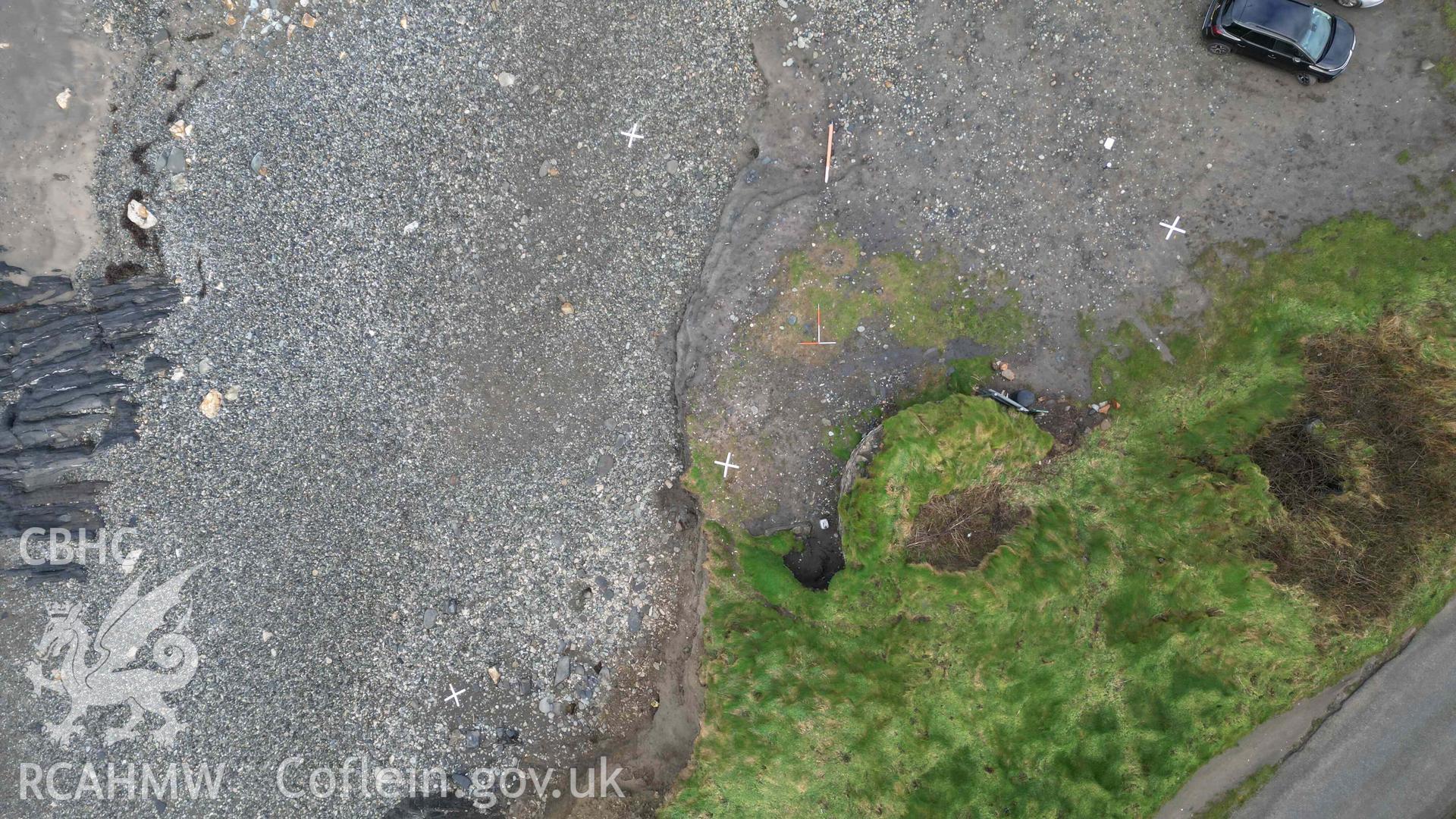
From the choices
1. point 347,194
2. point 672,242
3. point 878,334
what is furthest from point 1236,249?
point 347,194

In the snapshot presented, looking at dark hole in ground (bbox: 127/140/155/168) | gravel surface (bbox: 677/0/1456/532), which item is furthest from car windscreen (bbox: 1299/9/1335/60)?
dark hole in ground (bbox: 127/140/155/168)

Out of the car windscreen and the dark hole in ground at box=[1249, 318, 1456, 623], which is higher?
the car windscreen

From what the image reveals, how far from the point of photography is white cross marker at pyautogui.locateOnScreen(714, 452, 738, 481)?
9812 mm

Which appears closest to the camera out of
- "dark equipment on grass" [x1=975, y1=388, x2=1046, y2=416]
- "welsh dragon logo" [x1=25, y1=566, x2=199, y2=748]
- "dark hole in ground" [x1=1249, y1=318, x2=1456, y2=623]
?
"dark hole in ground" [x1=1249, y1=318, x2=1456, y2=623]

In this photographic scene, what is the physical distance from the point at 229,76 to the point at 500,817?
13.3m

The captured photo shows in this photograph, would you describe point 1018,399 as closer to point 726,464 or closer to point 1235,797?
point 726,464

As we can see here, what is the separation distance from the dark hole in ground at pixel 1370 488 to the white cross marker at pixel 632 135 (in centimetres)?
1120

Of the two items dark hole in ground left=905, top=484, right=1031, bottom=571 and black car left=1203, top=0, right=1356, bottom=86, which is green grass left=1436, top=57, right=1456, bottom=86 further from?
dark hole in ground left=905, top=484, right=1031, bottom=571

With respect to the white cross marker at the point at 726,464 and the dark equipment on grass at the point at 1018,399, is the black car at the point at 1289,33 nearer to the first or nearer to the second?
the dark equipment on grass at the point at 1018,399

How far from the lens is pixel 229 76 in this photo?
996 cm

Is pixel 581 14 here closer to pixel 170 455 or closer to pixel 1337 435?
pixel 170 455

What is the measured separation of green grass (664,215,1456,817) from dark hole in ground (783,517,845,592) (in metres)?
0.37

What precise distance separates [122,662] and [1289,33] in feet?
68.2

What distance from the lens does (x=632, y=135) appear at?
32.6ft
